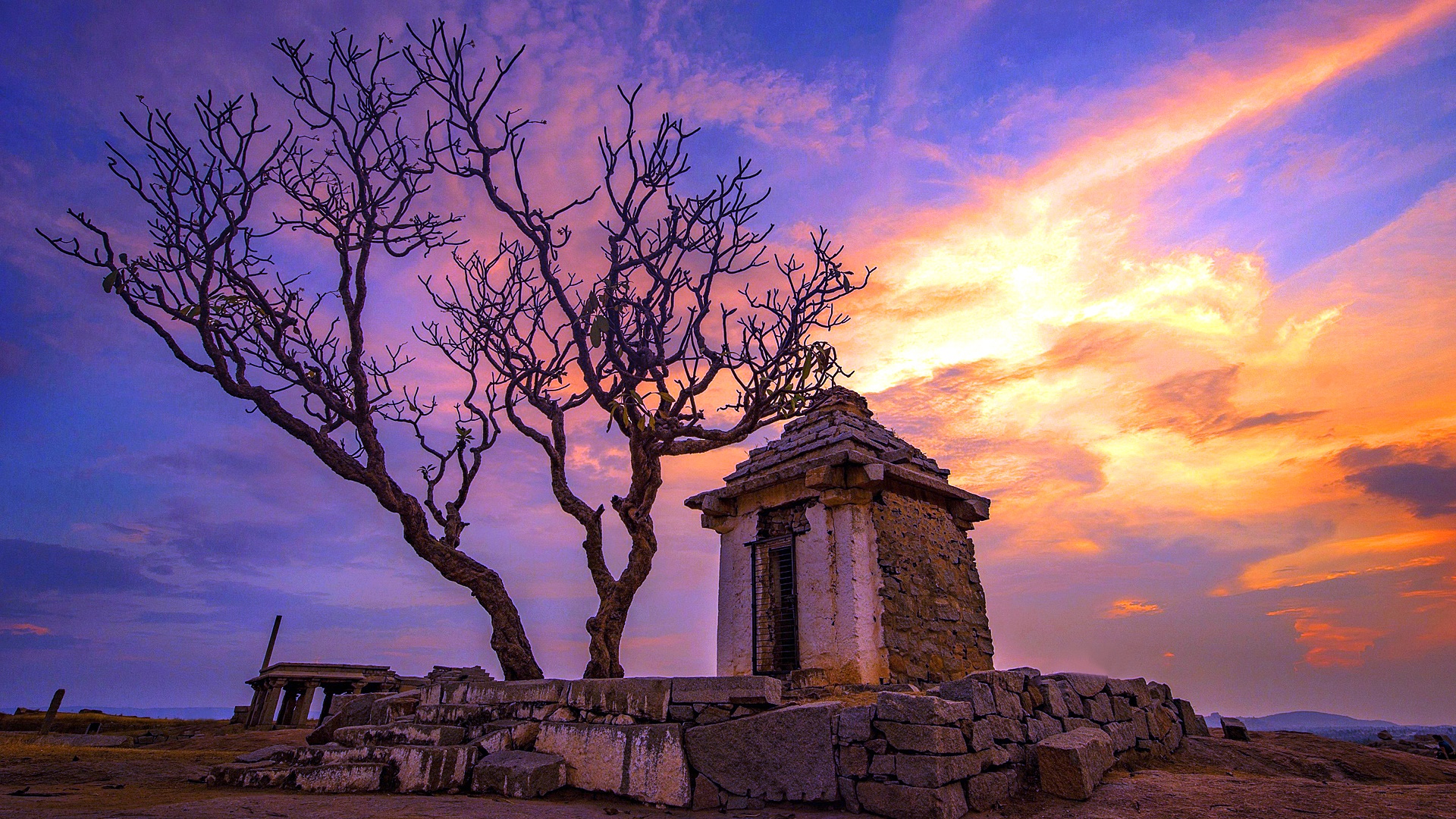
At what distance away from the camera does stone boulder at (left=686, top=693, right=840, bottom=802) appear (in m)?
6.00

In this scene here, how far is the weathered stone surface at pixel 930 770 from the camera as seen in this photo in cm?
548

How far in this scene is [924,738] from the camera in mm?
5602

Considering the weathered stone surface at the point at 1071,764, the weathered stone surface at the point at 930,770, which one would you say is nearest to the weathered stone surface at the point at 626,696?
the weathered stone surface at the point at 930,770

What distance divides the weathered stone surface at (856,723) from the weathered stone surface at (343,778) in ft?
15.0

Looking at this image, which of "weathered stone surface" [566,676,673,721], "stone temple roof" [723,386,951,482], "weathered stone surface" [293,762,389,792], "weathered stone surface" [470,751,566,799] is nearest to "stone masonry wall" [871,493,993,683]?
"stone temple roof" [723,386,951,482]

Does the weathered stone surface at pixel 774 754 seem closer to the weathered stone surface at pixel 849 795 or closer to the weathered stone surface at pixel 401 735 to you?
the weathered stone surface at pixel 849 795

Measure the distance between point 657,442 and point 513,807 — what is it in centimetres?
494

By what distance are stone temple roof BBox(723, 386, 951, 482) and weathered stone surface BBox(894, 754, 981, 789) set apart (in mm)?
6036

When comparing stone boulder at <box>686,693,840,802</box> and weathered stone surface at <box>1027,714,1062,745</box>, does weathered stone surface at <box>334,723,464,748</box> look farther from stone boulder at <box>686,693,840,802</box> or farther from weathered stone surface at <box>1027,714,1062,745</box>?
weathered stone surface at <box>1027,714,1062,745</box>

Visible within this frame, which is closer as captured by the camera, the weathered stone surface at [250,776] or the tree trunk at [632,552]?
the weathered stone surface at [250,776]

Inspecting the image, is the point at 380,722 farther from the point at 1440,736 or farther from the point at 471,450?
the point at 1440,736

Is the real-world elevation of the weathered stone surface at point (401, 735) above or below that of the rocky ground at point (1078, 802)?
above

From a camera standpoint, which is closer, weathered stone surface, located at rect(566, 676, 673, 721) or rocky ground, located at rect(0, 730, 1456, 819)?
rocky ground, located at rect(0, 730, 1456, 819)

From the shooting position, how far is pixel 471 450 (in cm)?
1217
